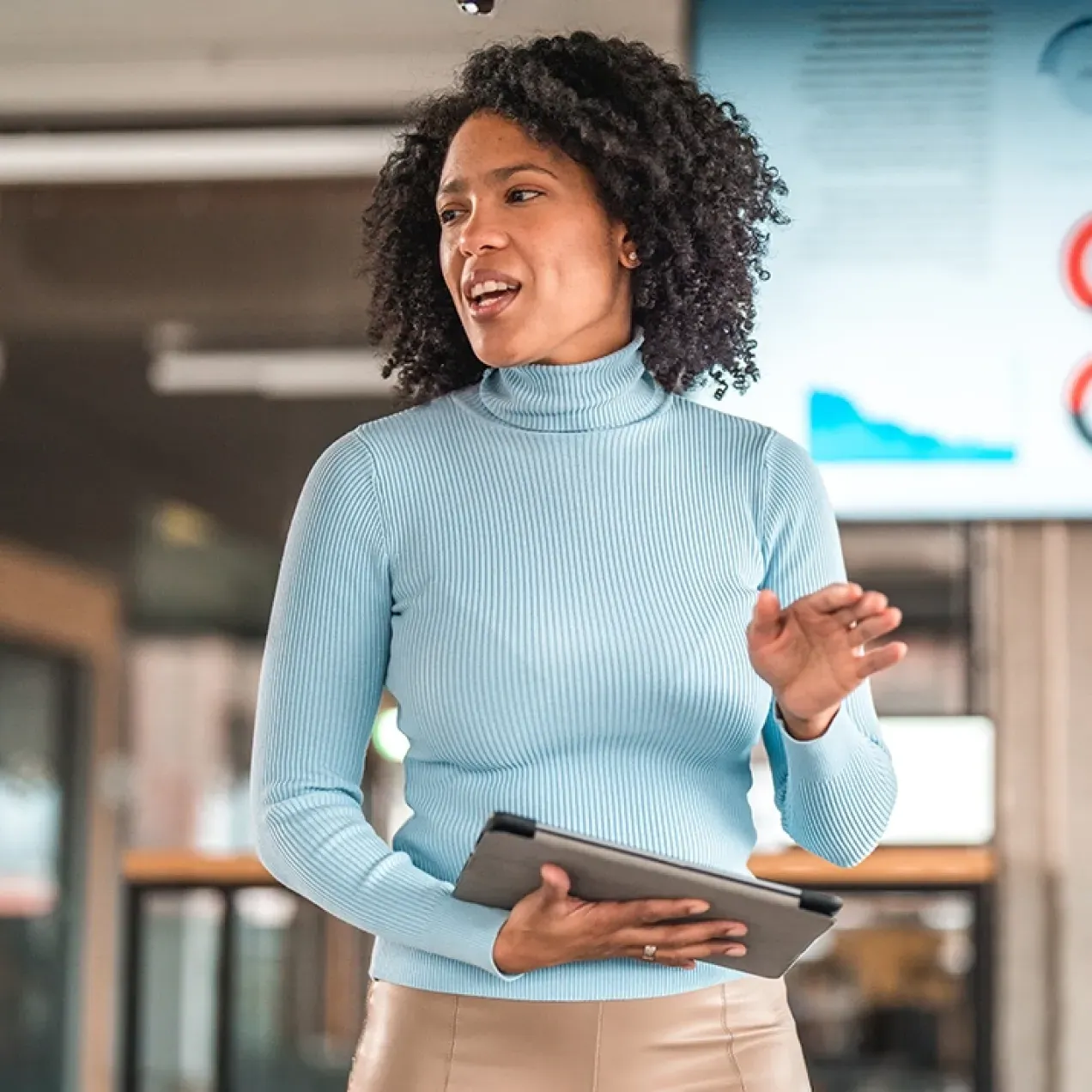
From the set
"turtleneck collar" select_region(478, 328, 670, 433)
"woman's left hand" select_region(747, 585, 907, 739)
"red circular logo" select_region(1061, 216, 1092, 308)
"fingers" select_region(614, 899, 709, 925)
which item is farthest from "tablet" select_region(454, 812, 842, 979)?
"red circular logo" select_region(1061, 216, 1092, 308)

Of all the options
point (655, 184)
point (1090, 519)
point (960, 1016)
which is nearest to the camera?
point (655, 184)

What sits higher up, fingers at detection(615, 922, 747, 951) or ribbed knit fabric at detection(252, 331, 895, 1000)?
ribbed knit fabric at detection(252, 331, 895, 1000)

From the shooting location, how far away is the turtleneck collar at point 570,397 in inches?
61.9

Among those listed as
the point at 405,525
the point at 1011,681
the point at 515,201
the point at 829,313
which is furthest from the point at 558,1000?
the point at 1011,681

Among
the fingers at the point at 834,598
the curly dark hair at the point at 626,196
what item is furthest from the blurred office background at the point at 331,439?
the fingers at the point at 834,598

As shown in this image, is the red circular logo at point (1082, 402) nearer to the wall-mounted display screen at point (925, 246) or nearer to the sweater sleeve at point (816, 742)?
the wall-mounted display screen at point (925, 246)

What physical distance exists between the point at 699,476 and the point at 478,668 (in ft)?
0.91

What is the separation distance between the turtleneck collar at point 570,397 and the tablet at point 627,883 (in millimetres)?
424

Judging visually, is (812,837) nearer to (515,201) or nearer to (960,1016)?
(515,201)

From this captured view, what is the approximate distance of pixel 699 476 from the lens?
5.13ft

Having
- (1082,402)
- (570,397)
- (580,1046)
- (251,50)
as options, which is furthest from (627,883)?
(251,50)

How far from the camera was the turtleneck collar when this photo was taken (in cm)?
157

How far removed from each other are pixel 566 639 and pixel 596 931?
0.24 m

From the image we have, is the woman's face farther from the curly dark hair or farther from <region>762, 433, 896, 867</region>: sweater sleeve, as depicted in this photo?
<region>762, 433, 896, 867</region>: sweater sleeve
